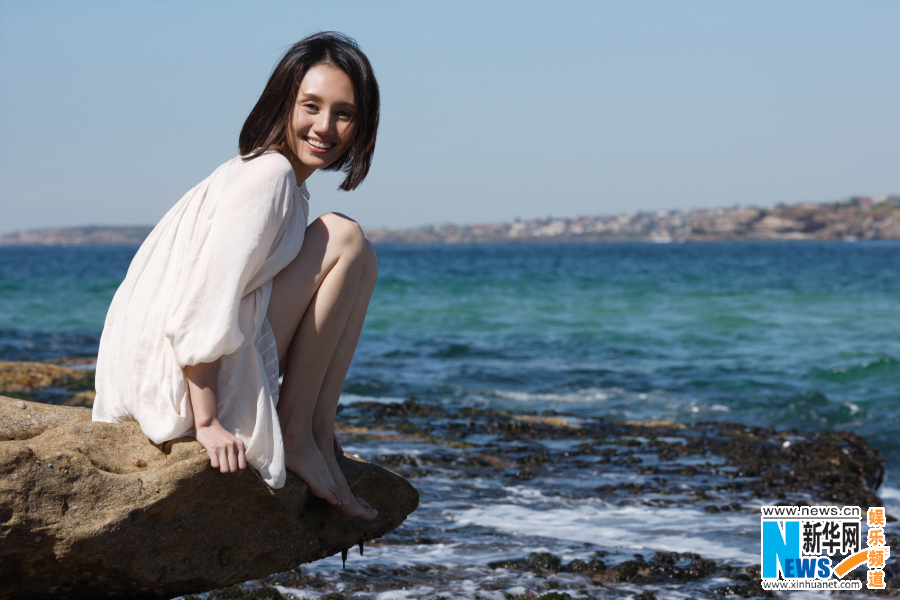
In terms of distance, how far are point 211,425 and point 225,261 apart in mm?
575

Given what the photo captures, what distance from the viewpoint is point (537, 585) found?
437 centimetres

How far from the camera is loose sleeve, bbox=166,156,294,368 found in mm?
2676

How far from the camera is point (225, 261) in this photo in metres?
2.70

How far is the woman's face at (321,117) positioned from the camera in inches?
118

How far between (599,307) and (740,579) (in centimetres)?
2062

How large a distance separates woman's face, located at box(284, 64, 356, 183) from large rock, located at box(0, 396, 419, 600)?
1.17m

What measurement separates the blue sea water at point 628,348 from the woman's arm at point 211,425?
7.21 m

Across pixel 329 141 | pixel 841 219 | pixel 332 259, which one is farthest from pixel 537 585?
pixel 841 219

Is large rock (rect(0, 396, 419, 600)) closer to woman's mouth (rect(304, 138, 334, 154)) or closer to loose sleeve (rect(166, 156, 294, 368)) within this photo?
loose sleeve (rect(166, 156, 294, 368))

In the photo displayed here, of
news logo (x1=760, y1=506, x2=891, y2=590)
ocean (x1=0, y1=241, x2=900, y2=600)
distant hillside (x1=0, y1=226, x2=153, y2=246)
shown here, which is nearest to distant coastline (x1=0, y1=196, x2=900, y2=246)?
distant hillside (x1=0, y1=226, x2=153, y2=246)

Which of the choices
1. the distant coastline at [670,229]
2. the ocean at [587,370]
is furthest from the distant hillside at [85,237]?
the ocean at [587,370]

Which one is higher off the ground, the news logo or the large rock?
the large rock

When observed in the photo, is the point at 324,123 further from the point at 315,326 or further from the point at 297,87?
the point at 315,326

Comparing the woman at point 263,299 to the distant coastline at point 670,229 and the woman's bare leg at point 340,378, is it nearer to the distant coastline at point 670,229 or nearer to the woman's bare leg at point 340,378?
the woman's bare leg at point 340,378
